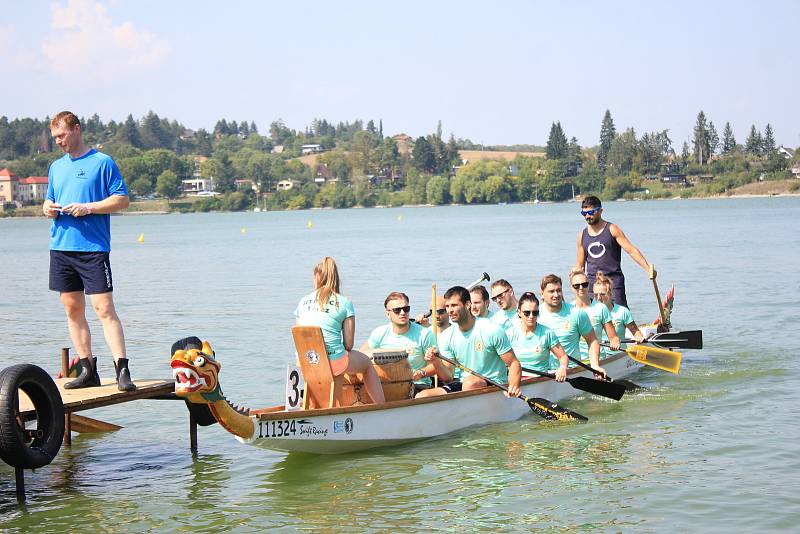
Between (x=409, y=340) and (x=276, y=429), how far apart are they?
2.21 m

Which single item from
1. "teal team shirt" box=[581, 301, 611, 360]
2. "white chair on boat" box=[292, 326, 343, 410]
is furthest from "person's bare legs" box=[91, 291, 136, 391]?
"teal team shirt" box=[581, 301, 611, 360]

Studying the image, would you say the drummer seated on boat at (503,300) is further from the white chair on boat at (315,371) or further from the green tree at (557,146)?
the green tree at (557,146)

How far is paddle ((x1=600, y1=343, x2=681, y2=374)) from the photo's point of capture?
44.3 ft

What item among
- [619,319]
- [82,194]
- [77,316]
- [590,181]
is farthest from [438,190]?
[82,194]

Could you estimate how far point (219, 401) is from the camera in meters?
7.88

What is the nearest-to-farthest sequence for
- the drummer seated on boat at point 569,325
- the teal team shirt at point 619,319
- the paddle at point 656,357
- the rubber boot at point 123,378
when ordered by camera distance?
1. the rubber boot at point 123,378
2. the drummer seated on boat at point 569,325
3. the teal team shirt at point 619,319
4. the paddle at point 656,357

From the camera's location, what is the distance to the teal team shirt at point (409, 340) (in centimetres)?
1024

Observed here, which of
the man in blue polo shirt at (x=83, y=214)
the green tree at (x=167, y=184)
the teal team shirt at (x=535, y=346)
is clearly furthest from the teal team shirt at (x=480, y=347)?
the green tree at (x=167, y=184)

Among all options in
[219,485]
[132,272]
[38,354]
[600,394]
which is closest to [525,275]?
[132,272]

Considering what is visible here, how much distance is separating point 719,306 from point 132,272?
2439cm

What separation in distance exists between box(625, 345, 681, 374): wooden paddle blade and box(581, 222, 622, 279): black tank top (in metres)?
1.11

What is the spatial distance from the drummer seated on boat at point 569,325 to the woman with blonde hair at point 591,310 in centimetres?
29

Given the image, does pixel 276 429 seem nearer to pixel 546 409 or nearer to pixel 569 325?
pixel 546 409

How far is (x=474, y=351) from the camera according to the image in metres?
10.4
